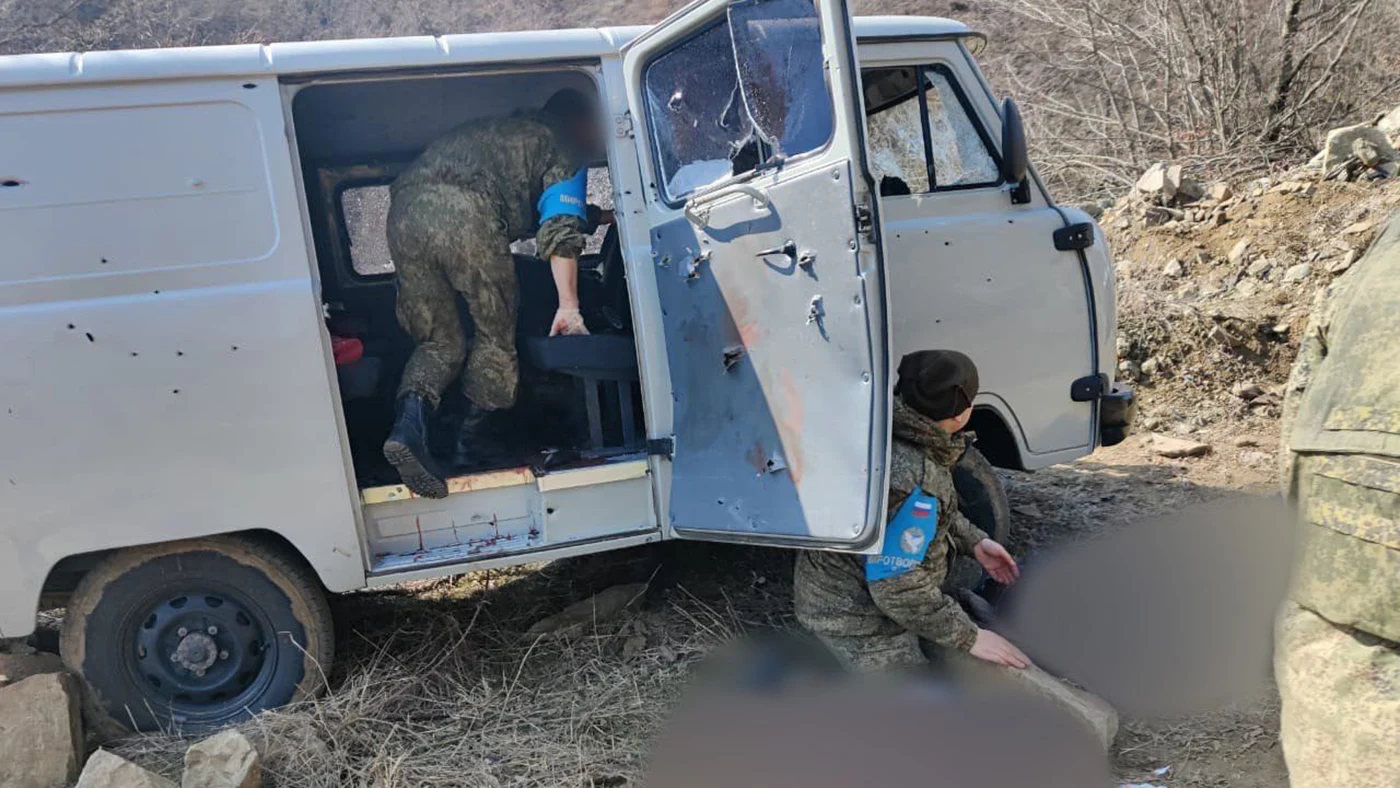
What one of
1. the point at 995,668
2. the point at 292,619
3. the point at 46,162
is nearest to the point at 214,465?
the point at 292,619

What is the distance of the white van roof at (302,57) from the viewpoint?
296 cm

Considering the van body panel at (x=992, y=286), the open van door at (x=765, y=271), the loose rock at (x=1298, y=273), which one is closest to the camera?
the open van door at (x=765, y=271)

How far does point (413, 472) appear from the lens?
3.35 m

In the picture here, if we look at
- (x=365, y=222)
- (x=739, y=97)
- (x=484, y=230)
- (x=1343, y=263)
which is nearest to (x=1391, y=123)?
(x=1343, y=263)

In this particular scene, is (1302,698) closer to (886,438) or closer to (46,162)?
(886,438)

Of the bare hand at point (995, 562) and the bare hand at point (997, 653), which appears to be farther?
the bare hand at point (995, 562)

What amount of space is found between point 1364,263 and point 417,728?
3.16 meters

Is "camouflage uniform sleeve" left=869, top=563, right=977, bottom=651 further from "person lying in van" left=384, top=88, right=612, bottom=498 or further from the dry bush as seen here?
the dry bush

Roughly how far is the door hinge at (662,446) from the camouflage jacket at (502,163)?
0.91 m

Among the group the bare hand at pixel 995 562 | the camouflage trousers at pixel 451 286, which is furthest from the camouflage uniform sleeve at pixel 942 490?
the camouflage trousers at pixel 451 286

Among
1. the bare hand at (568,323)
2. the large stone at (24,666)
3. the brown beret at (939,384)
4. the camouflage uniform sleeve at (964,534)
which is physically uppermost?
the bare hand at (568,323)

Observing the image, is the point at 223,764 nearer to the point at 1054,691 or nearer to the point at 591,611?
the point at 591,611

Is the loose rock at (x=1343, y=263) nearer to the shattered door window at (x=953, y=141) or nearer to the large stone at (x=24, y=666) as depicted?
the shattered door window at (x=953, y=141)

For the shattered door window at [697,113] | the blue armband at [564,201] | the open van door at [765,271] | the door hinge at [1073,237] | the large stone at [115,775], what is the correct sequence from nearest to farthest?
the large stone at [115,775] → the open van door at [765,271] → the shattered door window at [697,113] → the blue armband at [564,201] → the door hinge at [1073,237]
